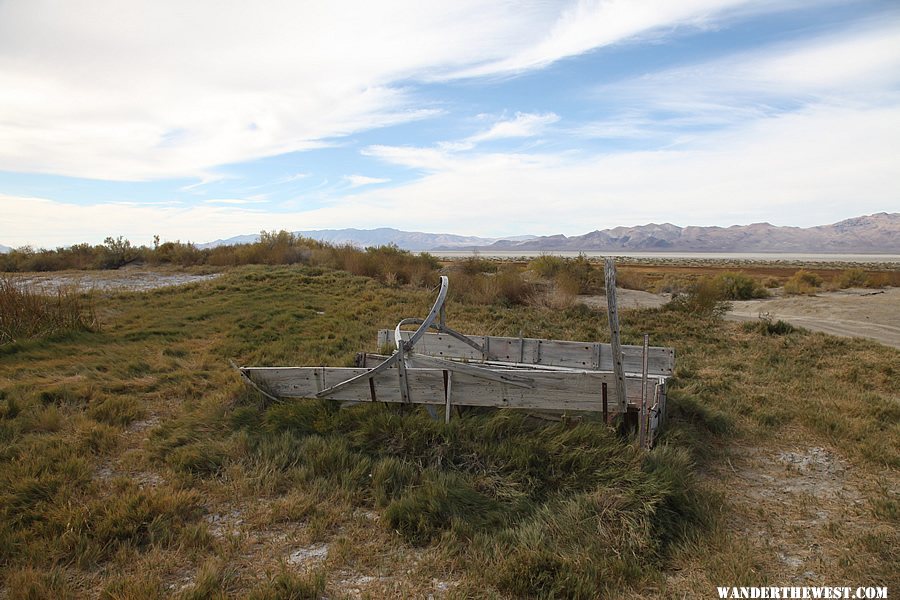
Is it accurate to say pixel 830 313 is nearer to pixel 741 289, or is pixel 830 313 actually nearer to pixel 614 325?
pixel 741 289

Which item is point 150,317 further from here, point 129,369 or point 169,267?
point 169,267

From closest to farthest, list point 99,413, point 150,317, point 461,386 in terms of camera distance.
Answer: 1. point 461,386
2. point 99,413
3. point 150,317

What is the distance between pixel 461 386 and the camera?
15.8 feet

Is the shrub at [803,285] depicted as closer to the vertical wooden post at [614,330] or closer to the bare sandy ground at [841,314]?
the bare sandy ground at [841,314]

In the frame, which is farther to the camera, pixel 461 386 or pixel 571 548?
pixel 461 386

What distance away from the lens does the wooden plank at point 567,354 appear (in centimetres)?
645

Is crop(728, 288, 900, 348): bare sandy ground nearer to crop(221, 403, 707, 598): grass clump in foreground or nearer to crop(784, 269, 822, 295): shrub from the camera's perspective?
crop(784, 269, 822, 295): shrub

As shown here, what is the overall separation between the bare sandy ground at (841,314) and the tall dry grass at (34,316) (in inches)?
560

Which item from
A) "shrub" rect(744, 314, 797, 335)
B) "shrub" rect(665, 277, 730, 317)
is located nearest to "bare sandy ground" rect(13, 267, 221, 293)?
"shrub" rect(665, 277, 730, 317)

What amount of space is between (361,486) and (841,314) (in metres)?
16.6

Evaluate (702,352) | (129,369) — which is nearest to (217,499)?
(129,369)

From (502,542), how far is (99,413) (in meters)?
4.37

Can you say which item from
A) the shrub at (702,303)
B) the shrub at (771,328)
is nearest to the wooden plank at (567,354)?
the shrub at (771,328)

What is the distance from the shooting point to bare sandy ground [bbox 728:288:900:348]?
41.1ft
